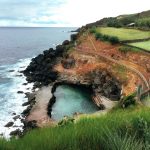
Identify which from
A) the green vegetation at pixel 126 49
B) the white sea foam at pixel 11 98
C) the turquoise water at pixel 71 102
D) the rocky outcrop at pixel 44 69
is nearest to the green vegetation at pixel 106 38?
the green vegetation at pixel 126 49

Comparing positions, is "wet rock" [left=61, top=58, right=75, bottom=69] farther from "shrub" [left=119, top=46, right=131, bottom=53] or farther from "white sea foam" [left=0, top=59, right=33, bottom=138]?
"shrub" [left=119, top=46, right=131, bottom=53]

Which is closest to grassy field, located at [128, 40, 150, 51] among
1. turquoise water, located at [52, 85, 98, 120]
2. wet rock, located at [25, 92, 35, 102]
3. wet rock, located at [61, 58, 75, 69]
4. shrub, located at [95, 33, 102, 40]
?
shrub, located at [95, 33, 102, 40]

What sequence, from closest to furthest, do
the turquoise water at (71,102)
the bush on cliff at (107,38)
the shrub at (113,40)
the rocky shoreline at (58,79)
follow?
the turquoise water at (71,102)
the rocky shoreline at (58,79)
the shrub at (113,40)
the bush on cliff at (107,38)

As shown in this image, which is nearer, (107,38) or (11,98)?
(11,98)

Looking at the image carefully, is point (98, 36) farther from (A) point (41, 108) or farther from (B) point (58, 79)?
(A) point (41, 108)

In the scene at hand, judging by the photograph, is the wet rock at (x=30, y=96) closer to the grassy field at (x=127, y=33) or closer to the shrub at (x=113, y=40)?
the shrub at (x=113, y=40)

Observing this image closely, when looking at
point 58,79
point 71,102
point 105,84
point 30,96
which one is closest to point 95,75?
point 105,84

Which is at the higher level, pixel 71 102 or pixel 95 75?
pixel 95 75
